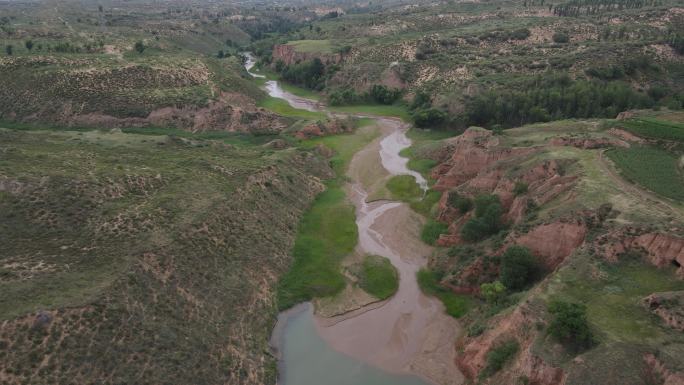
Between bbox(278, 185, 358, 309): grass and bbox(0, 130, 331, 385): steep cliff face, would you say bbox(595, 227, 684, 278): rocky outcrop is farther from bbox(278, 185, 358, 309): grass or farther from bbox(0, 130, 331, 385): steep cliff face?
bbox(0, 130, 331, 385): steep cliff face

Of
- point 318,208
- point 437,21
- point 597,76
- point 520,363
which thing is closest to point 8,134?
point 318,208

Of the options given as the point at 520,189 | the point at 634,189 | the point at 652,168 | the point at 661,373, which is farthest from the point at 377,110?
the point at 661,373

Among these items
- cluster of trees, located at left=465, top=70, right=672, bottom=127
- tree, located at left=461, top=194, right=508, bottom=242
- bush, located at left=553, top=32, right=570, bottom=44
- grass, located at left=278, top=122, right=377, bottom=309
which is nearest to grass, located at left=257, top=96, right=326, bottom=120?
grass, located at left=278, top=122, right=377, bottom=309

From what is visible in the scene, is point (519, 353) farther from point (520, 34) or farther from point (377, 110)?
point (520, 34)

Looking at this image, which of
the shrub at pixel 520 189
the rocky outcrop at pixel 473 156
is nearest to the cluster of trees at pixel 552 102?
the rocky outcrop at pixel 473 156

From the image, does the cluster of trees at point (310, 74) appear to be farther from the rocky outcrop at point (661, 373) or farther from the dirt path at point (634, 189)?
the rocky outcrop at point (661, 373)
